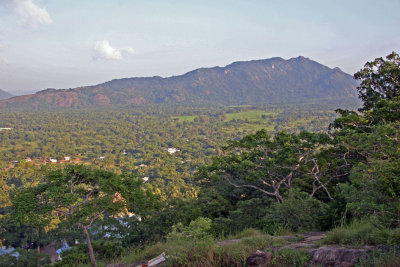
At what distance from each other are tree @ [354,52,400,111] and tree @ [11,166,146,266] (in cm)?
1390

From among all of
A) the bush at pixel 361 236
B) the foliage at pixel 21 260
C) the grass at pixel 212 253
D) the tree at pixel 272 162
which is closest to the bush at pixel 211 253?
the grass at pixel 212 253

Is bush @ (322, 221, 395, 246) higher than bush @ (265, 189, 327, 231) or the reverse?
higher

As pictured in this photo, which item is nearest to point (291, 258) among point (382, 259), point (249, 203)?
point (382, 259)

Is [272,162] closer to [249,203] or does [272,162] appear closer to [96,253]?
[249,203]

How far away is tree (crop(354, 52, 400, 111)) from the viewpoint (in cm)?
1355

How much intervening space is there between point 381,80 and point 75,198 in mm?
15970

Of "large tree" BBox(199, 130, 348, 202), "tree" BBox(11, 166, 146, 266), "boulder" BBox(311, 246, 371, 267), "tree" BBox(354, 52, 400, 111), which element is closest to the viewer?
"boulder" BBox(311, 246, 371, 267)

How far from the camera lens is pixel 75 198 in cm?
544

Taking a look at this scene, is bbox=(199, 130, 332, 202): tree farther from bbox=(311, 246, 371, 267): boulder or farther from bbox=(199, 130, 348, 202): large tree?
bbox=(311, 246, 371, 267): boulder

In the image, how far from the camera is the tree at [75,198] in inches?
207

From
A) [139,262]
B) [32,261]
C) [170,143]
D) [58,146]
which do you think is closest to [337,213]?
[139,262]

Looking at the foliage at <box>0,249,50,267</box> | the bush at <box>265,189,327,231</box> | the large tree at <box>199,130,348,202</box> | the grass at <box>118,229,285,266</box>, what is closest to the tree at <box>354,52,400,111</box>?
the large tree at <box>199,130,348,202</box>

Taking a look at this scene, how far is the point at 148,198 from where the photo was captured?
6617 mm

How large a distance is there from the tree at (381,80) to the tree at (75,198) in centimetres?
1390
